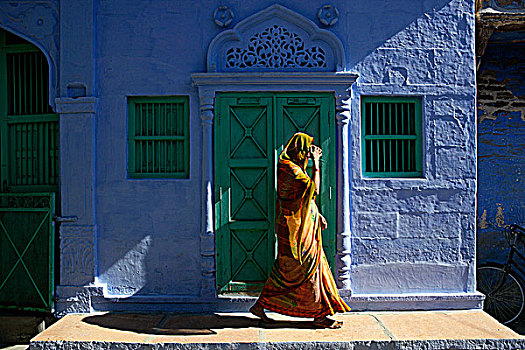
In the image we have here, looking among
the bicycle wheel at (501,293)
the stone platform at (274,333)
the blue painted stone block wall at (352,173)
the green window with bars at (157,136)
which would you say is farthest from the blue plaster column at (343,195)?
the bicycle wheel at (501,293)

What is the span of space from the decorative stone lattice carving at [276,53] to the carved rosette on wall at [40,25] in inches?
81.5

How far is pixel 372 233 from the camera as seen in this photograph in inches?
253

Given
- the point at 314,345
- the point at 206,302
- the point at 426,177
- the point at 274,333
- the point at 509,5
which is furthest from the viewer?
the point at 509,5

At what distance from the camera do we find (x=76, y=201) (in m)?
6.39

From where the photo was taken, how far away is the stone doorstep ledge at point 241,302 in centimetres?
632

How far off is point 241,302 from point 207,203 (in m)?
1.20

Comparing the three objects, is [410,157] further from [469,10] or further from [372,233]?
[469,10]

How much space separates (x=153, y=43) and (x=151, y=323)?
3184mm

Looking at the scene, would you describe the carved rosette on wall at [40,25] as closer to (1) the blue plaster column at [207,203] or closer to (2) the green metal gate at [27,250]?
(2) the green metal gate at [27,250]

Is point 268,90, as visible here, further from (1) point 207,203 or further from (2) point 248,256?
(2) point 248,256

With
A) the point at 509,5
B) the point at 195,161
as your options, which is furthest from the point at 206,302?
the point at 509,5

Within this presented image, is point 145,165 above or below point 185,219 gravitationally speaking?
above

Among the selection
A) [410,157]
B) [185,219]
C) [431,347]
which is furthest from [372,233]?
[185,219]

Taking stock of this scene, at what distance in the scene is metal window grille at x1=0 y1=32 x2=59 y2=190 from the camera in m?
6.94
